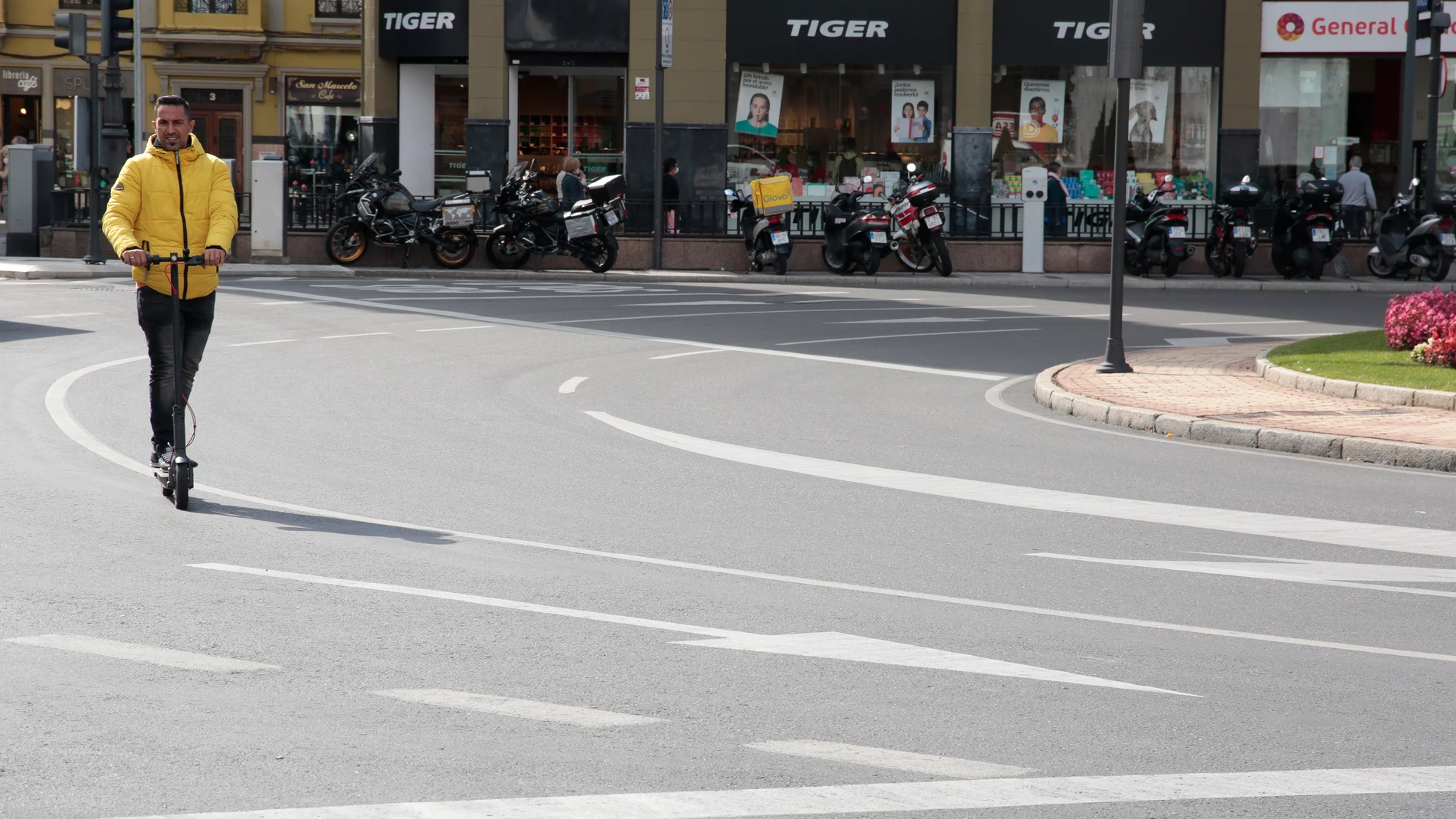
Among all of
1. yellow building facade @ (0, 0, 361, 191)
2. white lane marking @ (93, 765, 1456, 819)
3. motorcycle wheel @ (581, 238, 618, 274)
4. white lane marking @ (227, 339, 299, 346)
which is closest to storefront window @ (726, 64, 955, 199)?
motorcycle wheel @ (581, 238, 618, 274)

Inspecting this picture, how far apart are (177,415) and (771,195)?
734 inches

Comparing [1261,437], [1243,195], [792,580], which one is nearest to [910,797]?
[792,580]

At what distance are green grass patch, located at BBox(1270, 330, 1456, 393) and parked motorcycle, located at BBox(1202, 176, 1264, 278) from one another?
35.4 ft

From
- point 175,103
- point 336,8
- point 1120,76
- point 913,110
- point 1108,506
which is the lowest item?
point 1108,506

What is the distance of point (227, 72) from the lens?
4506 centimetres

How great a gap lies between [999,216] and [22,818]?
26200mm

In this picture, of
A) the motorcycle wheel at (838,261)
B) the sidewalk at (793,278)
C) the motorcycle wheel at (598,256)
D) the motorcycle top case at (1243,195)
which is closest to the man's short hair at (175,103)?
the sidewalk at (793,278)

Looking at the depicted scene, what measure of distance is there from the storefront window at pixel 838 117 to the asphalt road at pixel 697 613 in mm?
18284

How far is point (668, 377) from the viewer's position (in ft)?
45.6

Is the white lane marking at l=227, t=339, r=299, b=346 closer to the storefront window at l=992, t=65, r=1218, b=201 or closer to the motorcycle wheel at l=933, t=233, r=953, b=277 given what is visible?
the motorcycle wheel at l=933, t=233, r=953, b=277

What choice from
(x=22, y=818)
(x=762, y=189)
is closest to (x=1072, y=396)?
(x=22, y=818)

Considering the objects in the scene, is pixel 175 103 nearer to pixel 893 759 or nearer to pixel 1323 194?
pixel 893 759

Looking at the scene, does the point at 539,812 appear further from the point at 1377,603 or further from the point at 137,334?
the point at 137,334

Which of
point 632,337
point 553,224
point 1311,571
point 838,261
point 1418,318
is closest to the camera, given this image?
point 1311,571
